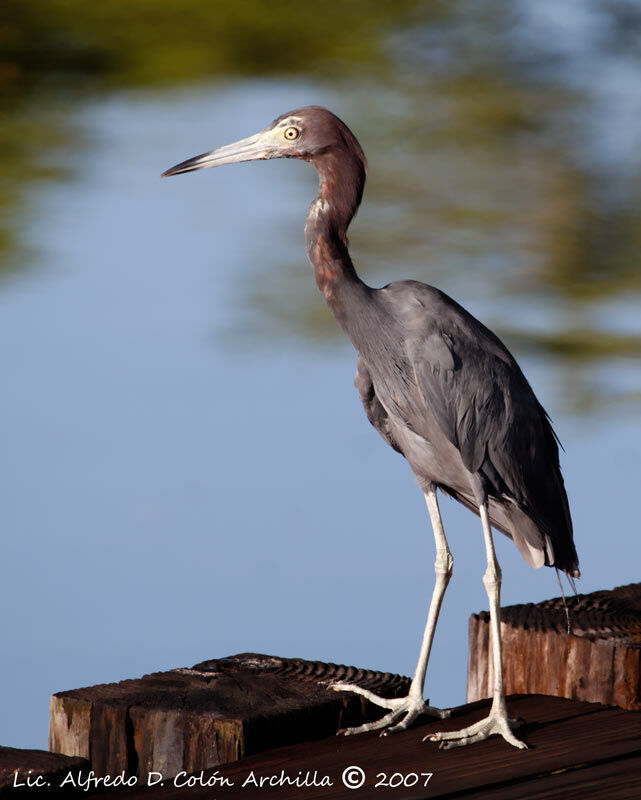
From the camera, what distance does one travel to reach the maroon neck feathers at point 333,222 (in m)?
2.00

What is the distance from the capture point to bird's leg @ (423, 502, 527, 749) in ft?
6.14

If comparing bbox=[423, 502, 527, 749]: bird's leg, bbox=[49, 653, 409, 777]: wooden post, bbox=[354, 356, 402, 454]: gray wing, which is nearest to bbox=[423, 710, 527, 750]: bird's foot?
bbox=[423, 502, 527, 749]: bird's leg

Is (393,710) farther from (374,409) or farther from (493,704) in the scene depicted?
(374,409)

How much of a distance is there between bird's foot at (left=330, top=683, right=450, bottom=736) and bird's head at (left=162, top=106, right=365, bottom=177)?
980 millimetres

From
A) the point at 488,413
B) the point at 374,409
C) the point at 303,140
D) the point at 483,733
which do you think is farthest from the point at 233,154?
the point at 483,733

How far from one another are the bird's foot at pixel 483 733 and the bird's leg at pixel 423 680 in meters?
0.09

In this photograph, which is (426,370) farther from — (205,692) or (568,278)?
(568,278)

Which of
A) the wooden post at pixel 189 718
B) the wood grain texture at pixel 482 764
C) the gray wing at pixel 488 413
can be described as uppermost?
the gray wing at pixel 488 413

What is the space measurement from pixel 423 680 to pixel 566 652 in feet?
0.93

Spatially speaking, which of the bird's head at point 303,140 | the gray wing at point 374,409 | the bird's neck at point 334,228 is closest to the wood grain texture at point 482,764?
the gray wing at point 374,409

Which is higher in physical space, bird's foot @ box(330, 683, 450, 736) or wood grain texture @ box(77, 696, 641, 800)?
bird's foot @ box(330, 683, 450, 736)

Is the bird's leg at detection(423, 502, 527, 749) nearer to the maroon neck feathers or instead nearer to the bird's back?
the bird's back

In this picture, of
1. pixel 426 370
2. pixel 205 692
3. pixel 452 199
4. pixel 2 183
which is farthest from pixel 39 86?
pixel 205 692

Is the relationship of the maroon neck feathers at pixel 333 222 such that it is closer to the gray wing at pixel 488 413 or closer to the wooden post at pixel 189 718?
the gray wing at pixel 488 413
